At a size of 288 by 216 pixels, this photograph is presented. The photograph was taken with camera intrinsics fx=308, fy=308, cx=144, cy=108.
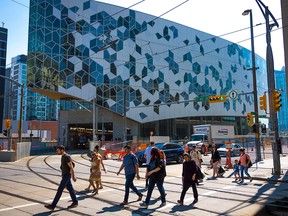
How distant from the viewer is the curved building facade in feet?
155

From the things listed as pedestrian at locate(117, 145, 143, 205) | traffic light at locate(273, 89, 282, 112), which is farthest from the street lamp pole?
pedestrian at locate(117, 145, 143, 205)

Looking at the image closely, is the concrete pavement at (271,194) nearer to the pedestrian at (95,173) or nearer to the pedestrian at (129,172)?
the pedestrian at (129,172)

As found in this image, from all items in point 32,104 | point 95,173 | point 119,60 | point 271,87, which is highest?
point 32,104

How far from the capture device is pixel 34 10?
1868 inches

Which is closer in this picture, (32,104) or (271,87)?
(271,87)

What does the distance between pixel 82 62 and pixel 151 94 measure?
13119 mm

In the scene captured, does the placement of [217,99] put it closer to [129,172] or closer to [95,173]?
[95,173]

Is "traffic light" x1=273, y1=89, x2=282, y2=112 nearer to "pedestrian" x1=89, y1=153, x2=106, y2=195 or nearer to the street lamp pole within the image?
the street lamp pole

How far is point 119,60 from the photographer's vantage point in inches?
2002

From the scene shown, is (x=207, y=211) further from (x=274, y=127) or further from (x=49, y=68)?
(x=49, y=68)

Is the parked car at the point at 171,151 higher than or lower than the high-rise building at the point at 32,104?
lower

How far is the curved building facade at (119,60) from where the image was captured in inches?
1854

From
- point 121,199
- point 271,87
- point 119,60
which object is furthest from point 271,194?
point 119,60

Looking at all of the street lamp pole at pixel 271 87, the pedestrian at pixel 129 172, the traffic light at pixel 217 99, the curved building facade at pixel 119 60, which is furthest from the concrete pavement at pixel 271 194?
the curved building facade at pixel 119 60
